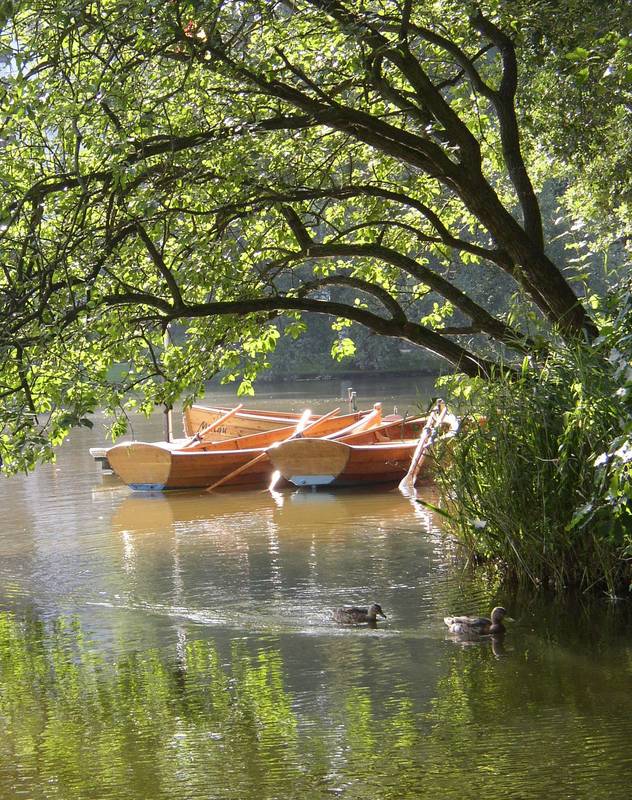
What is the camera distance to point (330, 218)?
523 inches

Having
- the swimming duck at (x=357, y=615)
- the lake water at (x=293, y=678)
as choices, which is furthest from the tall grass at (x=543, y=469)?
the swimming duck at (x=357, y=615)

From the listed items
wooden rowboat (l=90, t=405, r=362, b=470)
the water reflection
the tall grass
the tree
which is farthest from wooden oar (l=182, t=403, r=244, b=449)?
the water reflection

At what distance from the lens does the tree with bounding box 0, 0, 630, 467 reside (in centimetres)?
798

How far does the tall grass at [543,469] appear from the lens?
30.0 ft

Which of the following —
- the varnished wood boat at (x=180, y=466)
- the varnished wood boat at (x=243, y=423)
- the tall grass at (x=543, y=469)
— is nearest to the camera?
the tall grass at (x=543, y=469)

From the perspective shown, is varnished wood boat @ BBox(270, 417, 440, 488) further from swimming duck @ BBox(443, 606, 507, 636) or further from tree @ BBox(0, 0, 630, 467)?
swimming duck @ BBox(443, 606, 507, 636)

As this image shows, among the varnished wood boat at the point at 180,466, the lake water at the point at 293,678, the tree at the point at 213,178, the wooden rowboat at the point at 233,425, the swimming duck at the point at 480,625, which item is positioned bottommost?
the lake water at the point at 293,678

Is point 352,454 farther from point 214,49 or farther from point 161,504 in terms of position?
point 214,49

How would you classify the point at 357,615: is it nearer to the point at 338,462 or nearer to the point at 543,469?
the point at 543,469

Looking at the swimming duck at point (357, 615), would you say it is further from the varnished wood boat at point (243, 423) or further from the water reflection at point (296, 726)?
the varnished wood boat at point (243, 423)

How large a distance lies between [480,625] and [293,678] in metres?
1.61

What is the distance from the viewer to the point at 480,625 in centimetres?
891

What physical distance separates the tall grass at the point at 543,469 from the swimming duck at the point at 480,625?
2.86 feet

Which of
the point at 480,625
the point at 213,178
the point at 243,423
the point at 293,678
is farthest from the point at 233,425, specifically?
the point at 293,678
